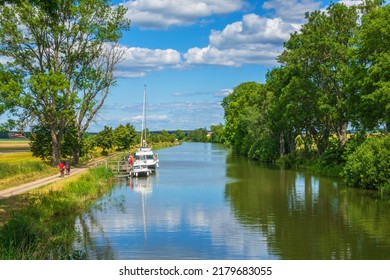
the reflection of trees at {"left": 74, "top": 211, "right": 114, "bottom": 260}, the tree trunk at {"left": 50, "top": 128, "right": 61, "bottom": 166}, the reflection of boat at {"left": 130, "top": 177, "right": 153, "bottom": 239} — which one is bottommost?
the reflection of trees at {"left": 74, "top": 211, "right": 114, "bottom": 260}

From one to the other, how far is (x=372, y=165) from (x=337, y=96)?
16019 millimetres

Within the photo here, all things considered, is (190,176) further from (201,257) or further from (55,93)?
(201,257)

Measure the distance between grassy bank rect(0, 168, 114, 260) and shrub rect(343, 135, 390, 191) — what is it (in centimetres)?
1876

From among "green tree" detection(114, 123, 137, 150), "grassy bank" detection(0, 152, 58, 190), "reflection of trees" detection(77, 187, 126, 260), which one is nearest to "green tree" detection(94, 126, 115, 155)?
"green tree" detection(114, 123, 137, 150)

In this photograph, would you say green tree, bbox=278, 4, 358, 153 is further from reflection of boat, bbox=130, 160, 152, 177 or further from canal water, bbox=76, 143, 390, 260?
reflection of boat, bbox=130, 160, 152, 177

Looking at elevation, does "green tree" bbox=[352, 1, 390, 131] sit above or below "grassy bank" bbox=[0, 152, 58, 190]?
above

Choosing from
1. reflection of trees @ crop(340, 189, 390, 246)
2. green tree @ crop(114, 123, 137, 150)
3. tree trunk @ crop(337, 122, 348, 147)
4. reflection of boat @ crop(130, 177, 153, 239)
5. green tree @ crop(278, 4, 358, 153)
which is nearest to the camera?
reflection of trees @ crop(340, 189, 390, 246)

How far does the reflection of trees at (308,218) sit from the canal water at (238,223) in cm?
4

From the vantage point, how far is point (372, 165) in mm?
36906

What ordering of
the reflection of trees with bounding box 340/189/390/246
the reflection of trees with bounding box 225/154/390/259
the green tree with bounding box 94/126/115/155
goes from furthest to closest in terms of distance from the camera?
the green tree with bounding box 94/126/115/155
the reflection of trees with bounding box 340/189/390/246
the reflection of trees with bounding box 225/154/390/259

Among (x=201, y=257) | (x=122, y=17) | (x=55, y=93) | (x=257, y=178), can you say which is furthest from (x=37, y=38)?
(x=201, y=257)

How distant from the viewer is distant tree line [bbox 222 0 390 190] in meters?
37.8

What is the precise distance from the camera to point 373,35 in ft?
128

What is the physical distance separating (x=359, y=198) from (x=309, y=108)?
884 inches
